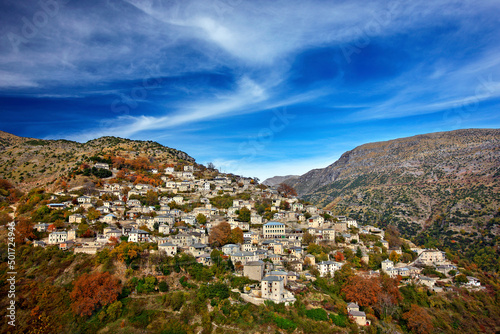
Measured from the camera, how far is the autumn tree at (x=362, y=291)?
35.3 metres

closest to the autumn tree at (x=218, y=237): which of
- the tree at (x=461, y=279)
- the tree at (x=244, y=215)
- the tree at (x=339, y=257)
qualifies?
the tree at (x=244, y=215)

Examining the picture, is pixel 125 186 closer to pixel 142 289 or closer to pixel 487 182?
pixel 142 289

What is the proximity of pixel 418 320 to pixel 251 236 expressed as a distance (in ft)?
74.9

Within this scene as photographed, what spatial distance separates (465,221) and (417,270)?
37.9 meters

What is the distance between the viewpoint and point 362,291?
35.7 meters

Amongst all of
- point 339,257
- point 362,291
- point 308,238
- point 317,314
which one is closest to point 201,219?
point 308,238

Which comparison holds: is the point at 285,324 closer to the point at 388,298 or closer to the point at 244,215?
the point at 388,298

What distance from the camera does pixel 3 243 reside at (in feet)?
123

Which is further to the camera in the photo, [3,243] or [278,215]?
[278,215]

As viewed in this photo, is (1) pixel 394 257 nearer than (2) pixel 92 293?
No

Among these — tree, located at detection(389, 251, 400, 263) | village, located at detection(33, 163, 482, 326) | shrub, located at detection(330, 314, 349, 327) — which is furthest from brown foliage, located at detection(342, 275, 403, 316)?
tree, located at detection(389, 251, 400, 263)

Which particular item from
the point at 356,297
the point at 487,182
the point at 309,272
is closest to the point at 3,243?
the point at 309,272

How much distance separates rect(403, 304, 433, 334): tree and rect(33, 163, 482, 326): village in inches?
236

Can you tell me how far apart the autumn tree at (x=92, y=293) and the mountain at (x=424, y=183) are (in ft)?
238
